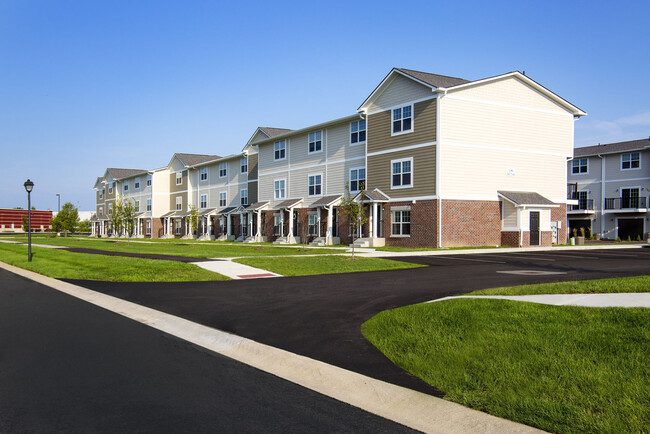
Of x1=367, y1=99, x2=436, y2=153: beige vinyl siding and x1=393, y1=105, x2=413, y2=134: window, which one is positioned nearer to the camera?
x1=367, y1=99, x2=436, y2=153: beige vinyl siding

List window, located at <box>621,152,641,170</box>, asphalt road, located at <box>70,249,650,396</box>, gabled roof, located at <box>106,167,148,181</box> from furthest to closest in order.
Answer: gabled roof, located at <box>106,167,148,181</box> < window, located at <box>621,152,641,170</box> < asphalt road, located at <box>70,249,650,396</box>

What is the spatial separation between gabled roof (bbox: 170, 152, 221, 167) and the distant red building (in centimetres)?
5737

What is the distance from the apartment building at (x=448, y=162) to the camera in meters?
29.8

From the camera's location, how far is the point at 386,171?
109ft

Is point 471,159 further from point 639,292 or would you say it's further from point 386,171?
point 639,292

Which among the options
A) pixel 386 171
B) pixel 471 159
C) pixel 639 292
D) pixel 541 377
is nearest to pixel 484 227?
pixel 471 159

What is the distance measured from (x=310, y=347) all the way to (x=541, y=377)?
3087mm

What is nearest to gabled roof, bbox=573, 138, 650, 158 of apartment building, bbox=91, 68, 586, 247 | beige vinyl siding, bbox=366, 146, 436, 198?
apartment building, bbox=91, 68, 586, 247

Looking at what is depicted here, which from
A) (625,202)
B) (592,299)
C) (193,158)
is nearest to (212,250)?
(592,299)

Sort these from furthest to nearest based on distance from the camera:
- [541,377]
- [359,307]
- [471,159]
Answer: [471,159] → [359,307] → [541,377]

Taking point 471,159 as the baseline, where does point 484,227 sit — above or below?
below

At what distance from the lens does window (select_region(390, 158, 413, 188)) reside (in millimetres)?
31428

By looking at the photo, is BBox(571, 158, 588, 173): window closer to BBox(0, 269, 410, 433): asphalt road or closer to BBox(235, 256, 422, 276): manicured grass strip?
BBox(235, 256, 422, 276): manicured grass strip

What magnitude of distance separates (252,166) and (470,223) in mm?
27558
